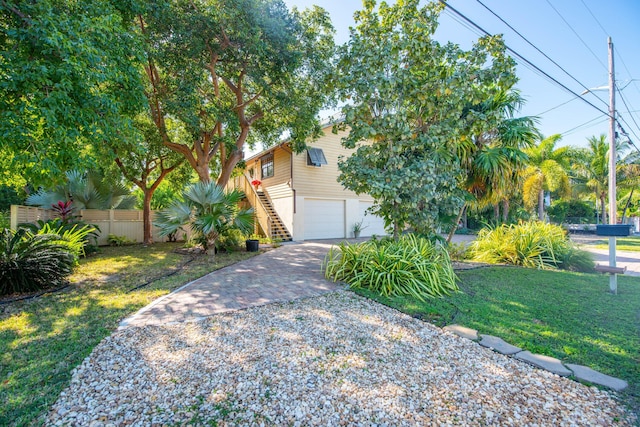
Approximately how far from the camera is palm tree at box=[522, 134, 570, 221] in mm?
14195

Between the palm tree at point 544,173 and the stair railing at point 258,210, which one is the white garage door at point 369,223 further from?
the palm tree at point 544,173

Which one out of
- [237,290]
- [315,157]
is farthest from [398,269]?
[315,157]

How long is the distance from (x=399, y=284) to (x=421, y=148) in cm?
285

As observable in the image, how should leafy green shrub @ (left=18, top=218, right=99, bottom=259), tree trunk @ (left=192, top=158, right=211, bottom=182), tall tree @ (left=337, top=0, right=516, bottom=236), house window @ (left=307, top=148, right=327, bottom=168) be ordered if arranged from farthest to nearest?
1. house window @ (left=307, top=148, right=327, bottom=168)
2. tree trunk @ (left=192, top=158, right=211, bottom=182)
3. leafy green shrub @ (left=18, top=218, right=99, bottom=259)
4. tall tree @ (left=337, top=0, right=516, bottom=236)

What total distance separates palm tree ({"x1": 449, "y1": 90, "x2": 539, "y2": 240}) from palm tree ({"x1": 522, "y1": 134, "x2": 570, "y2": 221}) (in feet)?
22.3

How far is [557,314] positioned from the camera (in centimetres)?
411

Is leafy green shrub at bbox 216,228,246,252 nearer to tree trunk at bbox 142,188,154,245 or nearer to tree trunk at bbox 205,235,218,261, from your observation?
tree trunk at bbox 205,235,218,261

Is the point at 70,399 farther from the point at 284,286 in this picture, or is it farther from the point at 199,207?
the point at 199,207

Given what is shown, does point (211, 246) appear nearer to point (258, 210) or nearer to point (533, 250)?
point (258, 210)

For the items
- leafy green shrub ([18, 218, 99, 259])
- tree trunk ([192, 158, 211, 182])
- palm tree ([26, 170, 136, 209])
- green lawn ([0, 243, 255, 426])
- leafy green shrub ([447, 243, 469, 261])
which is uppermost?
tree trunk ([192, 158, 211, 182])

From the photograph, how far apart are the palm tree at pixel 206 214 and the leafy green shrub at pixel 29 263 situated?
278cm

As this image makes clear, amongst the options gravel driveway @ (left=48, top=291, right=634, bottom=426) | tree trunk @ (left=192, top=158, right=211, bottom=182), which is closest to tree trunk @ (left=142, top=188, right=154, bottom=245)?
tree trunk @ (left=192, top=158, right=211, bottom=182)

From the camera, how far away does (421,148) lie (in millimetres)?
6172

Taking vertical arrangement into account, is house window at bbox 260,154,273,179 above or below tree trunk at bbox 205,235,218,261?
above
